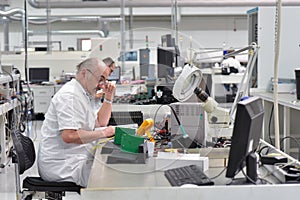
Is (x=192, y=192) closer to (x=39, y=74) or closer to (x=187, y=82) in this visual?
(x=187, y=82)

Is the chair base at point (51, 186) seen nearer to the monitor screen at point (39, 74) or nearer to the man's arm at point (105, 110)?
the man's arm at point (105, 110)

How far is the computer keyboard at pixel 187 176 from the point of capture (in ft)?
Result: 5.48

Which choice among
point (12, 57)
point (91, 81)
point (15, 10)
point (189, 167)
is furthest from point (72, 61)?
point (189, 167)

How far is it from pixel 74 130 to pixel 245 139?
1.14 metres

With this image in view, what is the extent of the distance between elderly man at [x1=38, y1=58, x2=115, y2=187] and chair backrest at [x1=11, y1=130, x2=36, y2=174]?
0.29 feet

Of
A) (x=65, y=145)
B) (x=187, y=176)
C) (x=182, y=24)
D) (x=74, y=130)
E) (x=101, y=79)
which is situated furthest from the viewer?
(x=182, y=24)

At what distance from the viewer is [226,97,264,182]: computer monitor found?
1.56 metres

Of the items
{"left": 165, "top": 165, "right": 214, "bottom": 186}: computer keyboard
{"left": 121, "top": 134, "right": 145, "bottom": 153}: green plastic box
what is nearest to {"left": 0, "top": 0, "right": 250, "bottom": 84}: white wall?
{"left": 121, "top": 134, "right": 145, "bottom": 153}: green plastic box

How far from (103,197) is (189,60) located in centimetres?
101

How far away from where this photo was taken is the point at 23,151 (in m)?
2.58

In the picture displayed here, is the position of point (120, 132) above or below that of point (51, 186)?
above

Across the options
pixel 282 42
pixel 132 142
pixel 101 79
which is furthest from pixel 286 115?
pixel 132 142

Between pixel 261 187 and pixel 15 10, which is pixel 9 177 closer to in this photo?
pixel 261 187

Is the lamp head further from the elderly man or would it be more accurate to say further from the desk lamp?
the elderly man
